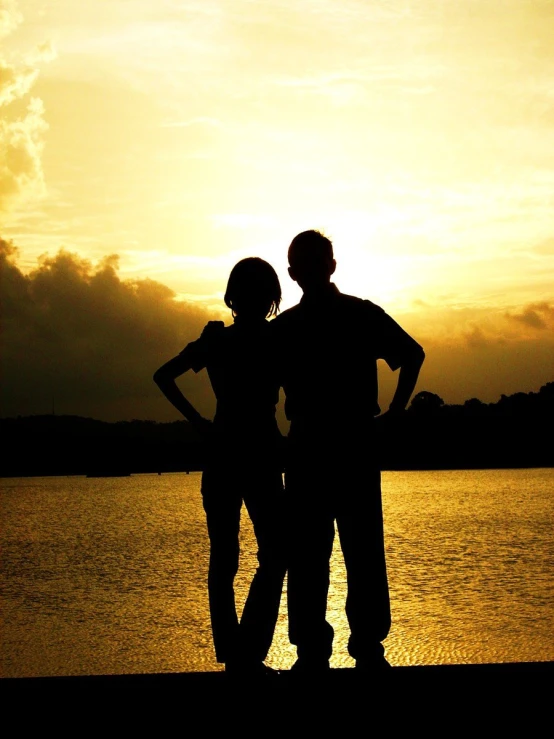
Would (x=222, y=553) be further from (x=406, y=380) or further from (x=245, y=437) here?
(x=406, y=380)

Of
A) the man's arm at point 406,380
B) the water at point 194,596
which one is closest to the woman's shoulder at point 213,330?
the man's arm at point 406,380

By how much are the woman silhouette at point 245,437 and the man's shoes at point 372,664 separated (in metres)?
0.51

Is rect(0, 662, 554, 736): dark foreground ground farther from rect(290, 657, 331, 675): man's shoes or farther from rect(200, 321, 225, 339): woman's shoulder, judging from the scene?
rect(200, 321, 225, 339): woman's shoulder

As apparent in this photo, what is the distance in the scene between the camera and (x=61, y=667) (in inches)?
764

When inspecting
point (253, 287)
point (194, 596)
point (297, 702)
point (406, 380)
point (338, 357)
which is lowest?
point (194, 596)

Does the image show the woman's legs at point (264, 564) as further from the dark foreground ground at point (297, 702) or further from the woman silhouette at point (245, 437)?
the dark foreground ground at point (297, 702)

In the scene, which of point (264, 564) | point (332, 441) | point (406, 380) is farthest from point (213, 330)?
point (264, 564)

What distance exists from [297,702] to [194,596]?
1055 inches

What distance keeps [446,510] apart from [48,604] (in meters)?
49.7

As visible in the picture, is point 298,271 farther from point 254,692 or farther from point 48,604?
point 48,604

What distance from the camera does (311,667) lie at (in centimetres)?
389

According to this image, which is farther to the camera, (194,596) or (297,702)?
(194,596)

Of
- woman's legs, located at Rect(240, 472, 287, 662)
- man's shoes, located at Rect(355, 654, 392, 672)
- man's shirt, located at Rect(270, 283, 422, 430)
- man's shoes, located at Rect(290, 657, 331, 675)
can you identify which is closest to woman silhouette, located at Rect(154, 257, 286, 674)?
woman's legs, located at Rect(240, 472, 287, 662)

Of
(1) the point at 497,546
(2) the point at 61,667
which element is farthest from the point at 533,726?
(1) the point at 497,546
